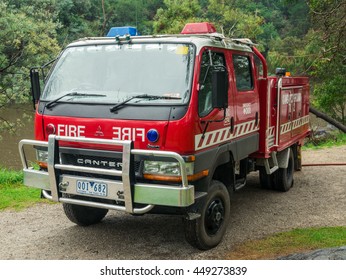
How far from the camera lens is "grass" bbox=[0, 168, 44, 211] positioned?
725cm

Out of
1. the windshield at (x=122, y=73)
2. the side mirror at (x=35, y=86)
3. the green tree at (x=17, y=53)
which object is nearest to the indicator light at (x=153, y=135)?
the windshield at (x=122, y=73)

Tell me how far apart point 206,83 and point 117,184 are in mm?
1423

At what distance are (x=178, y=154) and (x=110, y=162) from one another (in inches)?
34.0

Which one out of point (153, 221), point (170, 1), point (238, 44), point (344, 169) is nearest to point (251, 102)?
point (238, 44)

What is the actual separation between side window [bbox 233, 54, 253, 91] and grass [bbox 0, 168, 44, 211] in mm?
3833

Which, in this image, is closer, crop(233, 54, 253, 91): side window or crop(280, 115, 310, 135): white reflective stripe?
crop(233, 54, 253, 91): side window

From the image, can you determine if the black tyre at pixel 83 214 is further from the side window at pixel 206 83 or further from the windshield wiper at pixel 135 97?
the side window at pixel 206 83

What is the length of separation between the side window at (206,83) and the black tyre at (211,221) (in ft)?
2.94

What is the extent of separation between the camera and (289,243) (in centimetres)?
533

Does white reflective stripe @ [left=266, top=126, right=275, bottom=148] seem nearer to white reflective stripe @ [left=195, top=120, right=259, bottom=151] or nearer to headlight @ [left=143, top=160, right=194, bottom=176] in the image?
white reflective stripe @ [left=195, top=120, right=259, bottom=151]

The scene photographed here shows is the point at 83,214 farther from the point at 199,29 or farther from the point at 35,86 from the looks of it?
the point at 199,29

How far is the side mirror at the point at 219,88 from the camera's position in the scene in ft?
14.9

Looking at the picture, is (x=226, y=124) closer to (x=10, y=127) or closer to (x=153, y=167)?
(x=153, y=167)

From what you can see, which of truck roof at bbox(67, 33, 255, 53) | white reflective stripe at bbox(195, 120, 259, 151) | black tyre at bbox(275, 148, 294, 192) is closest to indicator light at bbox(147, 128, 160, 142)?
white reflective stripe at bbox(195, 120, 259, 151)
